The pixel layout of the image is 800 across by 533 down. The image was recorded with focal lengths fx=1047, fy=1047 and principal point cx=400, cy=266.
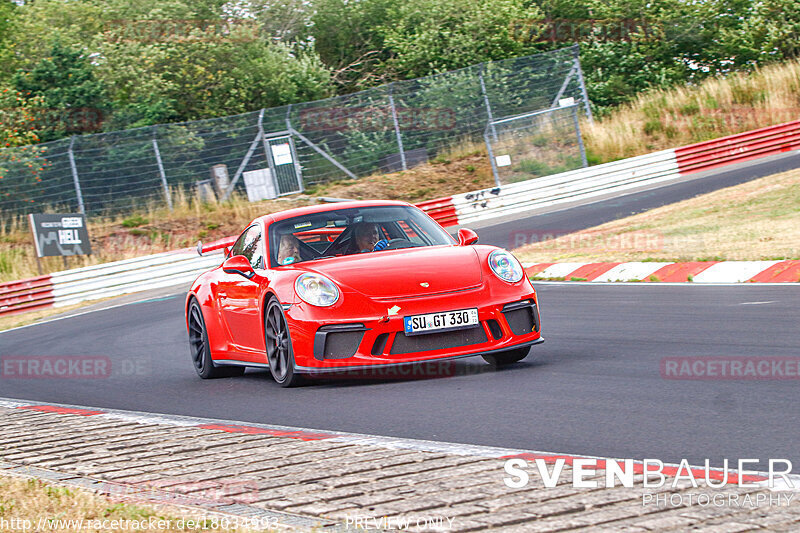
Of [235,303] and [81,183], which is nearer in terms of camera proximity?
[235,303]

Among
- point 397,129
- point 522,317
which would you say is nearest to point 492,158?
point 397,129

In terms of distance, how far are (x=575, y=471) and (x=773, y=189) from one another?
17.4 m

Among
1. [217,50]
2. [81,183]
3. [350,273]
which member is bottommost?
[350,273]

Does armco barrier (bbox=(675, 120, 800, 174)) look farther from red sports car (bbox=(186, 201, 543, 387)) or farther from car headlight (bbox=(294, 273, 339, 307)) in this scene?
car headlight (bbox=(294, 273, 339, 307))

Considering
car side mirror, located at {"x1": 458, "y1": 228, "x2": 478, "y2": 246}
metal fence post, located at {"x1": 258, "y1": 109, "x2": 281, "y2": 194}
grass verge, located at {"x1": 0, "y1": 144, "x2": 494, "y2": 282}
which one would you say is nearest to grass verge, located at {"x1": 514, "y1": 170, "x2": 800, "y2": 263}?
car side mirror, located at {"x1": 458, "y1": 228, "x2": 478, "y2": 246}

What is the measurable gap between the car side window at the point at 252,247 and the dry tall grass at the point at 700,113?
873 inches

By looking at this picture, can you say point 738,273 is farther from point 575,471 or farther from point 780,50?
point 780,50

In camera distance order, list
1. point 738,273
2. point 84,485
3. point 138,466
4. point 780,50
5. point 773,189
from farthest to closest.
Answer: point 780,50
point 773,189
point 738,273
point 138,466
point 84,485

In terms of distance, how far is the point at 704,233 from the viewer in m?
15.8

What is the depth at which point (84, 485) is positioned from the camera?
4543 millimetres

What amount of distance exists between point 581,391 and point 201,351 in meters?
4.07

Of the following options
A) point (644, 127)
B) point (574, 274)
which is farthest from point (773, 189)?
point (644, 127)

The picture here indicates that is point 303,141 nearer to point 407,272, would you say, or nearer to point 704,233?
point 704,233

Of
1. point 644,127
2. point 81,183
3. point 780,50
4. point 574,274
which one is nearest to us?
point 574,274
